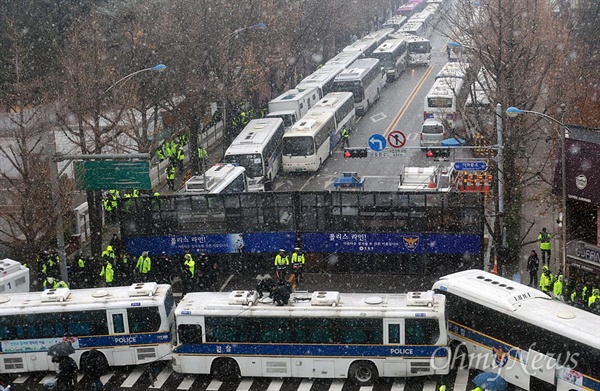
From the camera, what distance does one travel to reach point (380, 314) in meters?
21.9

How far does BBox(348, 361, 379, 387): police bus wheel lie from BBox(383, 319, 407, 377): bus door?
0.33m

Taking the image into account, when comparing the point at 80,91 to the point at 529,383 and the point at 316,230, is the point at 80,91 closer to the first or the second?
the point at 316,230

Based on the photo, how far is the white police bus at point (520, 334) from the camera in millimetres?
19500

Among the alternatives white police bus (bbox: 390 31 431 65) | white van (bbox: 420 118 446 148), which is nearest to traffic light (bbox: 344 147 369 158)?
white van (bbox: 420 118 446 148)

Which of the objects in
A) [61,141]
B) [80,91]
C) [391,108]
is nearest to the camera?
[80,91]

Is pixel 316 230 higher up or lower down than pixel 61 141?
lower down

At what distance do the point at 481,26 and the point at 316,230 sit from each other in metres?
16.2

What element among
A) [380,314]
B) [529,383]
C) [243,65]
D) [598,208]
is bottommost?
[529,383]

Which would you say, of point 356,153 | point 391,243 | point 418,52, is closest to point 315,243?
point 391,243

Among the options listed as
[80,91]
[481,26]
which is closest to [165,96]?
[80,91]

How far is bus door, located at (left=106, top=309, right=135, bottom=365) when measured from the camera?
23.4 meters

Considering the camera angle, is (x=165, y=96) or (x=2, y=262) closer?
(x=2, y=262)

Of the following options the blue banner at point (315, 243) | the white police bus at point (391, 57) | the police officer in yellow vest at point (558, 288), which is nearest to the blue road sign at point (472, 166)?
the blue banner at point (315, 243)

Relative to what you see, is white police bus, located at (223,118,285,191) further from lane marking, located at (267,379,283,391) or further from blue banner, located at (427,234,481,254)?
lane marking, located at (267,379,283,391)
